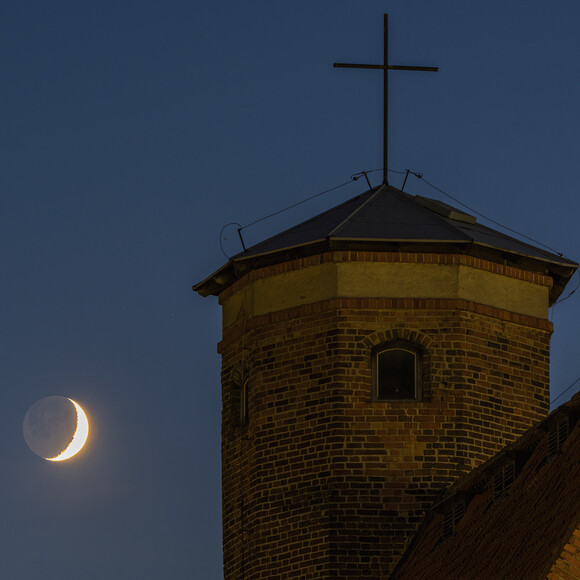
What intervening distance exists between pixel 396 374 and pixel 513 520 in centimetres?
577

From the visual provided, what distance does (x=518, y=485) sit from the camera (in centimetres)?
2389

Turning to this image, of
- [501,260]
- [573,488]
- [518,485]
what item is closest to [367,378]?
[501,260]

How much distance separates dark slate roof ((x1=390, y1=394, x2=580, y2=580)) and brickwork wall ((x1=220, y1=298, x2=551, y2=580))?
2.41 ft

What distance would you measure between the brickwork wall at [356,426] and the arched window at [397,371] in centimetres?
16

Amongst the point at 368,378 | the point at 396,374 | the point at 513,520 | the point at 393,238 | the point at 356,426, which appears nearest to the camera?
the point at 513,520

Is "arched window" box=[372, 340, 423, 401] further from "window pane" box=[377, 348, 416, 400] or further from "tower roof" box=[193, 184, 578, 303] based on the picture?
"tower roof" box=[193, 184, 578, 303]

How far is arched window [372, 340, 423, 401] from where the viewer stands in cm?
2795

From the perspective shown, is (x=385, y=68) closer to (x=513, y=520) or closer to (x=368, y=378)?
(x=368, y=378)

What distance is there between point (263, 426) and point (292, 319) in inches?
63.5

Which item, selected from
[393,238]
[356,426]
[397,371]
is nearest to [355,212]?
[393,238]

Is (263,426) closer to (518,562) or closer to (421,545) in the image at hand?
(421,545)

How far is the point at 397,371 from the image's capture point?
92.3ft

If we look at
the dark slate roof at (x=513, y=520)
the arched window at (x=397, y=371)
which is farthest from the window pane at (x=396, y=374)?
the dark slate roof at (x=513, y=520)

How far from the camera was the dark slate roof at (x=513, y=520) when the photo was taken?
→ 66.3ft
